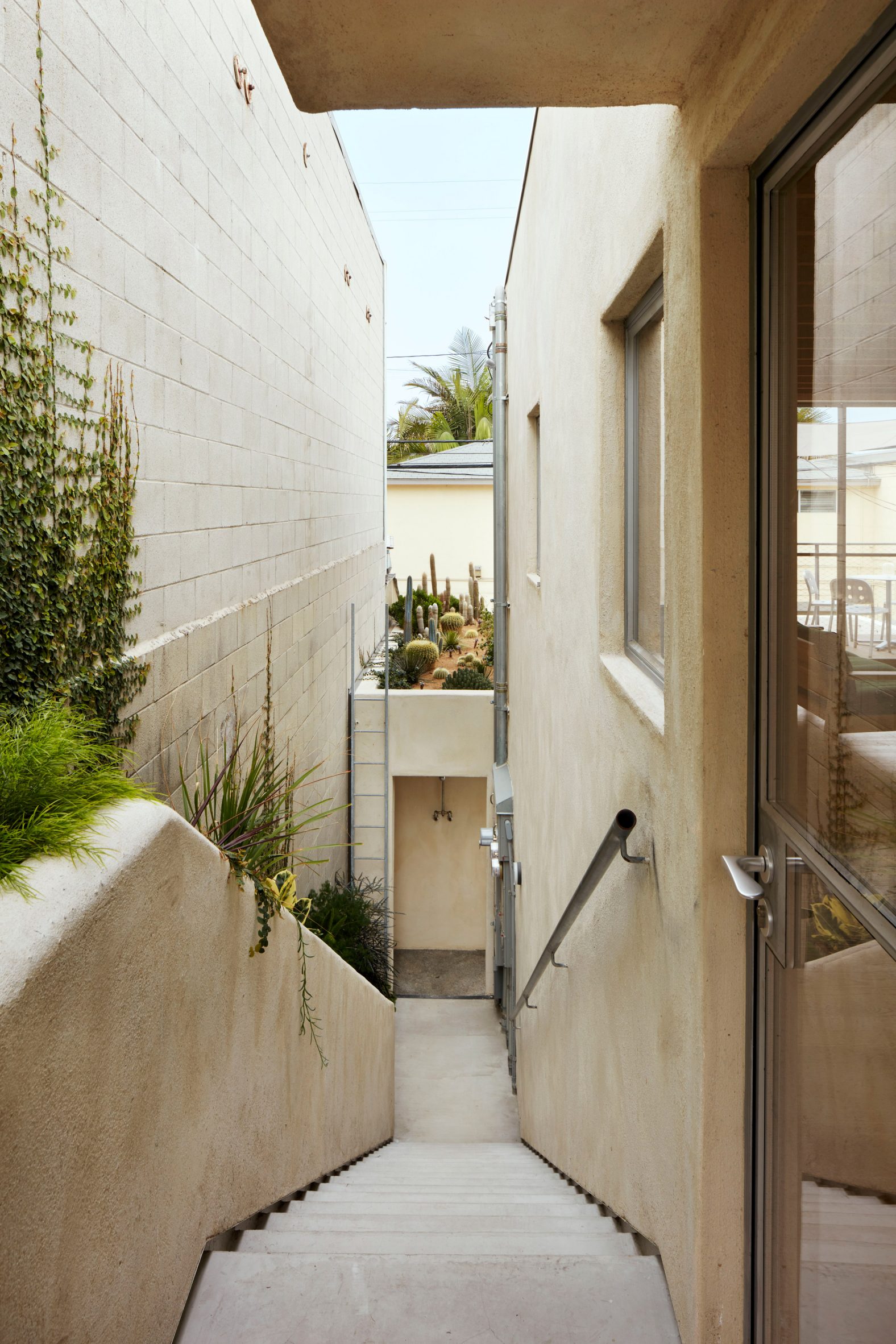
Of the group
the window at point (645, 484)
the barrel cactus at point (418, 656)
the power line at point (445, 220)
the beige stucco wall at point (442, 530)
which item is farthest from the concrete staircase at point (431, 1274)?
the power line at point (445, 220)

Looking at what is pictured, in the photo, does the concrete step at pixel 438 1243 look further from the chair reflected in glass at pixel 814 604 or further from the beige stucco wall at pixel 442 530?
the beige stucco wall at pixel 442 530

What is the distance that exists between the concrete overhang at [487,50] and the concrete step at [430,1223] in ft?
9.19

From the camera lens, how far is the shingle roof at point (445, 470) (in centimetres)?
1967

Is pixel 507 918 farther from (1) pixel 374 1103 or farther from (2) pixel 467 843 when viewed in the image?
(2) pixel 467 843

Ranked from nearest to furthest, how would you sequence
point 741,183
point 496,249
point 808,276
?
point 808,276 < point 741,183 < point 496,249

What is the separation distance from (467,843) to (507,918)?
3708 mm

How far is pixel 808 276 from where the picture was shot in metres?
1.51

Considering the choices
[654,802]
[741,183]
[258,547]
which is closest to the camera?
[741,183]

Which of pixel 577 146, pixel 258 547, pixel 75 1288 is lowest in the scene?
pixel 75 1288

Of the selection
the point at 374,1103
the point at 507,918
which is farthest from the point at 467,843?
the point at 374,1103

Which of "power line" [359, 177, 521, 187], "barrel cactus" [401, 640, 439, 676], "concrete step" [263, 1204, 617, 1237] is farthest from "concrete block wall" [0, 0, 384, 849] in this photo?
"power line" [359, 177, 521, 187]

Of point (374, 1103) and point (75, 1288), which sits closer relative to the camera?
point (75, 1288)

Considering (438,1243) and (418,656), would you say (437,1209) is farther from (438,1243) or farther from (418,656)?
(418,656)

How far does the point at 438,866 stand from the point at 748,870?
33.2ft
